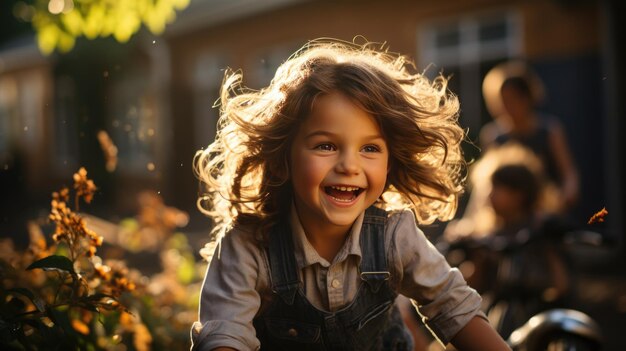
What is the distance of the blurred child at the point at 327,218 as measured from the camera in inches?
79.2

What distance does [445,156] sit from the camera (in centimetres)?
225

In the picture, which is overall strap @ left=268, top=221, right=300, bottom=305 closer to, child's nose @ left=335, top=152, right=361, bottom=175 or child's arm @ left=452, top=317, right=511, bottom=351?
child's nose @ left=335, top=152, right=361, bottom=175

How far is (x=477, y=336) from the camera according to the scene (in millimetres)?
2105

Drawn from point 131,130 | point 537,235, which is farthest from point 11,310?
point 537,235

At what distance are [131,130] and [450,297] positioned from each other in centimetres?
140

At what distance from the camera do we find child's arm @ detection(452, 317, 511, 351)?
2.09m

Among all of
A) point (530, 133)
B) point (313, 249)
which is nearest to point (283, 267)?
point (313, 249)

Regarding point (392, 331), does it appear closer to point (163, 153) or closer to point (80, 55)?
point (163, 153)

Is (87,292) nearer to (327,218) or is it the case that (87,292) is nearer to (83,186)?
(83,186)

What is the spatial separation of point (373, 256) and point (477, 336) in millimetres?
348

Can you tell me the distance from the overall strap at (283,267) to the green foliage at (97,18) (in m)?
1.76

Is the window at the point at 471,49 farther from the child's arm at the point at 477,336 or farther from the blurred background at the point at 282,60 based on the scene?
the child's arm at the point at 477,336

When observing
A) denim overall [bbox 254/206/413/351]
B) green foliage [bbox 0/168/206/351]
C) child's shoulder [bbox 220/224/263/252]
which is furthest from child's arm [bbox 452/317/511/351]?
green foliage [bbox 0/168/206/351]

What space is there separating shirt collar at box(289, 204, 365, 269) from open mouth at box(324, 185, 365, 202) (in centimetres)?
13
